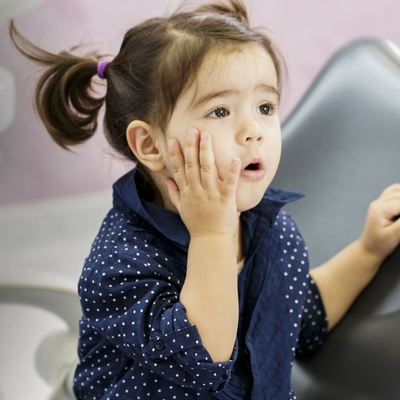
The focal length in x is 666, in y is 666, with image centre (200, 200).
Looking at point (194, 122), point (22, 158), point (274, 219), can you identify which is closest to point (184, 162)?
point (194, 122)

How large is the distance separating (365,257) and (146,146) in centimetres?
34

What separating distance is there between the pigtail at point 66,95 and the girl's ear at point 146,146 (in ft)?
0.39

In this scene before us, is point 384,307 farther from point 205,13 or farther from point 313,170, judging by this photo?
point 205,13

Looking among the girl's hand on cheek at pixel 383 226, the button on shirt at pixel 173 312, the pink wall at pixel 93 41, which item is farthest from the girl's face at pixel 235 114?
the pink wall at pixel 93 41

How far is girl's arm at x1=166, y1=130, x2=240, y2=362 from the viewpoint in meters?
0.71

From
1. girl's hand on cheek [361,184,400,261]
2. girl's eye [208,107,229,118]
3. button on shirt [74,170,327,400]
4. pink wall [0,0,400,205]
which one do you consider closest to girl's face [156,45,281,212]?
girl's eye [208,107,229,118]

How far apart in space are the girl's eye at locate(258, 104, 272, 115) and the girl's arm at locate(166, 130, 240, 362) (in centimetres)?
9

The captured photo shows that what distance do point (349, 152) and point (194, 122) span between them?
0.40 meters

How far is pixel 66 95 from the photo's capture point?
855mm

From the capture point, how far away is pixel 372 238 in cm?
91

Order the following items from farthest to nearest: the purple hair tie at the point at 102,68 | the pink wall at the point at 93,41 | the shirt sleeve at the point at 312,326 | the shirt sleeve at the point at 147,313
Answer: the pink wall at the point at 93,41, the shirt sleeve at the point at 312,326, the purple hair tie at the point at 102,68, the shirt sleeve at the point at 147,313

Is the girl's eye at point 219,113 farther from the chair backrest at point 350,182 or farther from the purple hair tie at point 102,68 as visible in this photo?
the chair backrest at point 350,182

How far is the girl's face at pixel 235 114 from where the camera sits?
0.73m

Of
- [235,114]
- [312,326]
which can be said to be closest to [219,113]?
[235,114]
